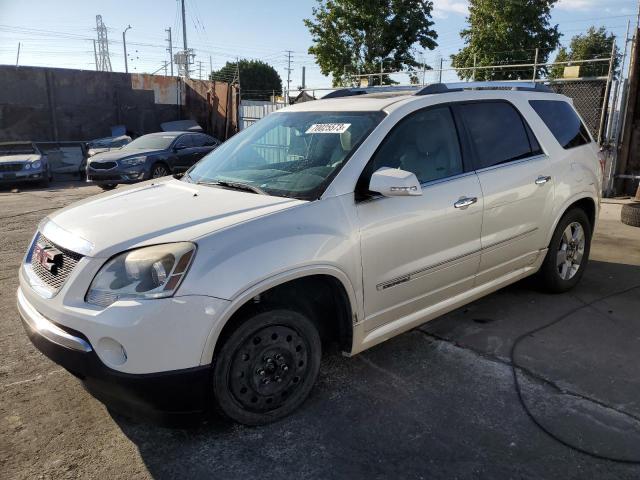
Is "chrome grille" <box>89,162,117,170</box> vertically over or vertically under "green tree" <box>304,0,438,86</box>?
under

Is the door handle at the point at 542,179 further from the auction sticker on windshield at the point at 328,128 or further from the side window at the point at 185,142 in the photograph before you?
the side window at the point at 185,142

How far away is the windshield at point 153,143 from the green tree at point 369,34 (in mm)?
18097

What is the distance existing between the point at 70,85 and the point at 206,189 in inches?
899

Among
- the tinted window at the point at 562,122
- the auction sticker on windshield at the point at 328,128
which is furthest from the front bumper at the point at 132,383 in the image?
the tinted window at the point at 562,122

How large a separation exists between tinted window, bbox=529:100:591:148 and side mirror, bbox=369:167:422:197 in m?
2.20

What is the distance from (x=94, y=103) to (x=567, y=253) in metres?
23.4

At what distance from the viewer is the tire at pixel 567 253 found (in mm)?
4750

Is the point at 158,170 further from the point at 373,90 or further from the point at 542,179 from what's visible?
the point at 542,179

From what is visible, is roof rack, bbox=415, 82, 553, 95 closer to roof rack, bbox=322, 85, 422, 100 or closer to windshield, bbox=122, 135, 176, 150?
roof rack, bbox=322, 85, 422, 100

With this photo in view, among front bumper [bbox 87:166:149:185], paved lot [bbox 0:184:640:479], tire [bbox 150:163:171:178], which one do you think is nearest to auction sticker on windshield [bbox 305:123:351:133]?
paved lot [bbox 0:184:640:479]

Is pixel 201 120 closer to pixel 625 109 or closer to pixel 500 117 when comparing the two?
pixel 625 109

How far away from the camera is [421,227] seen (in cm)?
340

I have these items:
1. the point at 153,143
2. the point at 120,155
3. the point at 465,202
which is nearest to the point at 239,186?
the point at 465,202

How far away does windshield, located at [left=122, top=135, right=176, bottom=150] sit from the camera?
554 inches
